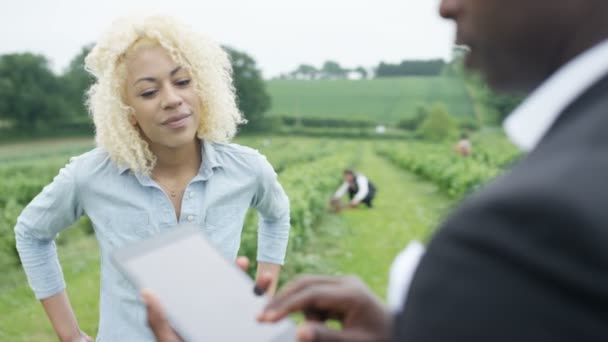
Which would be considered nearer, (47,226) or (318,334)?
(318,334)

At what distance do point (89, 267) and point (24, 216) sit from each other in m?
5.71

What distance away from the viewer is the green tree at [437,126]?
2132 inches

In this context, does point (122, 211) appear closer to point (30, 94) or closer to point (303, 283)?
point (303, 283)

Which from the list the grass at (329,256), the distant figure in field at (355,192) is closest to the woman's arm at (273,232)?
the grass at (329,256)

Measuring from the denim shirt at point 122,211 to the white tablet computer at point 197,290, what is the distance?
794 mm

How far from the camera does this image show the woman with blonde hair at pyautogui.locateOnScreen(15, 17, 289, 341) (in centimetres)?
210

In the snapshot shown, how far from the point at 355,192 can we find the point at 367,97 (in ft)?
185

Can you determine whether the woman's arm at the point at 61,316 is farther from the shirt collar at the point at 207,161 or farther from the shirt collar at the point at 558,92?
the shirt collar at the point at 558,92

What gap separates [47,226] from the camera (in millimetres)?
2215

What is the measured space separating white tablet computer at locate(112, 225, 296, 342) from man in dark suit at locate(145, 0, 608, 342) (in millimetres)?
522

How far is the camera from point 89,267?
755 centimetres

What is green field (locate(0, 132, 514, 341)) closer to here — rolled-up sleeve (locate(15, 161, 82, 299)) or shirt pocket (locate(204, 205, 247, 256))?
shirt pocket (locate(204, 205, 247, 256))

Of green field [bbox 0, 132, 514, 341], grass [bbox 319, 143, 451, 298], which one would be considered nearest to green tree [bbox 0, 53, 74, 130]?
green field [bbox 0, 132, 514, 341]

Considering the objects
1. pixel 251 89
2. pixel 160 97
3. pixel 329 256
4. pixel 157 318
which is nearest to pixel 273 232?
pixel 160 97
